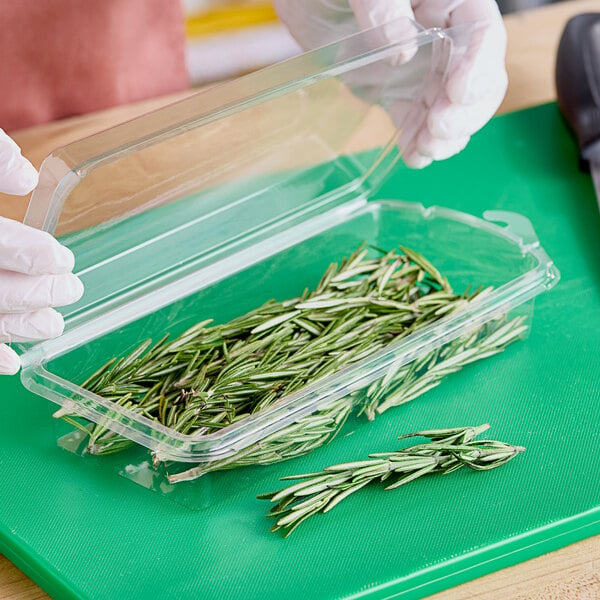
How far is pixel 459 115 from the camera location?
1.30m

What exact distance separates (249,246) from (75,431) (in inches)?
15.0

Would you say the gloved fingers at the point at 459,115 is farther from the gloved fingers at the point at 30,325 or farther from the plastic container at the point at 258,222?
the gloved fingers at the point at 30,325

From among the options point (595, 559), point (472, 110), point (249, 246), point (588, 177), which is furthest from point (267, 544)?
point (588, 177)

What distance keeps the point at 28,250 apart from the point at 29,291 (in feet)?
0.19

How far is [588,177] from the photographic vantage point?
1.56 m

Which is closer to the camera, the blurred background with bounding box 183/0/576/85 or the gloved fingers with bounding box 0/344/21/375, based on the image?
the gloved fingers with bounding box 0/344/21/375

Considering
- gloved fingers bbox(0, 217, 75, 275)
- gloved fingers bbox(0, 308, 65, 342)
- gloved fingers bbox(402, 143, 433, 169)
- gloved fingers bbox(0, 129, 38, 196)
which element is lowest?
gloved fingers bbox(402, 143, 433, 169)

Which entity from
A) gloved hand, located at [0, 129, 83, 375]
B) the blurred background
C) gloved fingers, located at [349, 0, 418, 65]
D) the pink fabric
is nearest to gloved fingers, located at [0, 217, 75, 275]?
gloved hand, located at [0, 129, 83, 375]

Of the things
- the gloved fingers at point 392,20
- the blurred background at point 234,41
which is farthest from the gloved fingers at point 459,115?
the blurred background at point 234,41

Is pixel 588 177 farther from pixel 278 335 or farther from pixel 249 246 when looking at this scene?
pixel 278 335

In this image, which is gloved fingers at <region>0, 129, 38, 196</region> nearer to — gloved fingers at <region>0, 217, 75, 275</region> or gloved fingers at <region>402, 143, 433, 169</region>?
gloved fingers at <region>0, 217, 75, 275</region>

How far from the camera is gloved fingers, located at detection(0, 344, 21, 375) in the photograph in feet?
3.32

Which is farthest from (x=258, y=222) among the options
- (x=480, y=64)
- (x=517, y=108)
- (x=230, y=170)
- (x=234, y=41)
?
(x=234, y=41)

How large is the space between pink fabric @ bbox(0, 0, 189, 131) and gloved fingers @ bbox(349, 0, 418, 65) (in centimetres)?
84
